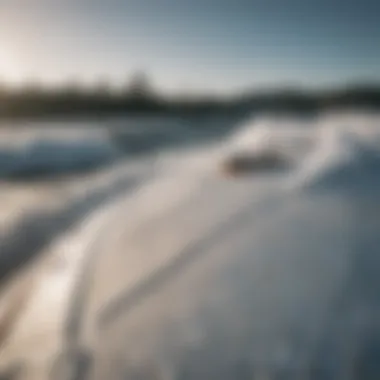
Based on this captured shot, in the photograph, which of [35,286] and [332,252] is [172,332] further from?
[35,286]

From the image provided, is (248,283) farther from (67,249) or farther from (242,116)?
(242,116)

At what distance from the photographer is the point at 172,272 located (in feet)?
3.35

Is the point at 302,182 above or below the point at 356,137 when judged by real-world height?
below

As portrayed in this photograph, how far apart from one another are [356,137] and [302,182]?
18.9 inches

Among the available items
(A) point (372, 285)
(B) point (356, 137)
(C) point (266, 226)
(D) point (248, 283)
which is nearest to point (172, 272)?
(D) point (248, 283)

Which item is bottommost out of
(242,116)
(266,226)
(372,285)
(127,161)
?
(372,285)

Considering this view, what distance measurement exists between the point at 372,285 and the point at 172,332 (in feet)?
1.17

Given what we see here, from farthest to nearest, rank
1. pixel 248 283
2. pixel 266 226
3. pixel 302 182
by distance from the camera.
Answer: pixel 302 182
pixel 266 226
pixel 248 283

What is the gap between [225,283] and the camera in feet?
3.07

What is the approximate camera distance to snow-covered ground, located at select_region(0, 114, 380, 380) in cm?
77

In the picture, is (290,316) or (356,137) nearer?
(290,316)

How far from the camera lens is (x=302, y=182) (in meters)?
1.40

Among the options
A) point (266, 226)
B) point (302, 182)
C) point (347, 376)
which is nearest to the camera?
point (347, 376)

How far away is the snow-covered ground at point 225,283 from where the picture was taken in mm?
774
